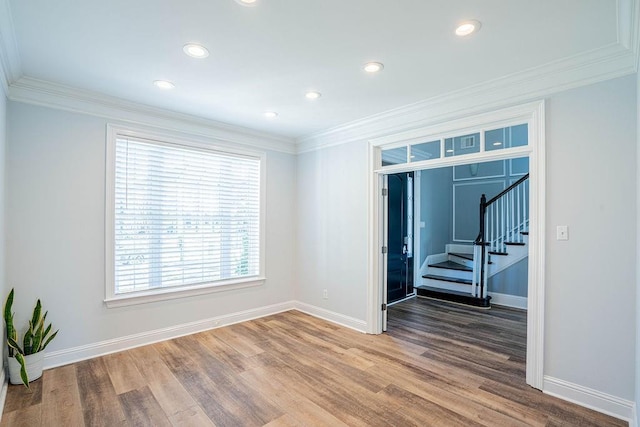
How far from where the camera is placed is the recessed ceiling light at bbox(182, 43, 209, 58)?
230cm

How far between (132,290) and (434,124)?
146 inches

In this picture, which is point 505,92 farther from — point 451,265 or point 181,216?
point 451,265

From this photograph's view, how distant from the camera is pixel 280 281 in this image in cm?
485

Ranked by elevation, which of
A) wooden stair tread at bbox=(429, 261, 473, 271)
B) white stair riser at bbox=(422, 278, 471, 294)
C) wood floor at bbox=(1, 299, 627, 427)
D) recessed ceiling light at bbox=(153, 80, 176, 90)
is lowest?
wood floor at bbox=(1, 299, 627, 427)

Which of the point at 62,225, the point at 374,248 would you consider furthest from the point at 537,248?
the point at 62,225

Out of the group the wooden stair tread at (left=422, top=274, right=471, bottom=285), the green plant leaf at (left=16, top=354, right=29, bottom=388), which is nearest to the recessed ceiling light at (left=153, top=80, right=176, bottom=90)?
the green plant leaf at (left=16, top=354, right=29, bottom=388)

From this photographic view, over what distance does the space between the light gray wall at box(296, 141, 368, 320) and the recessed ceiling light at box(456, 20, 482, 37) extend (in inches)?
78.8

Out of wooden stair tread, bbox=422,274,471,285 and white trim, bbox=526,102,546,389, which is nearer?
white trim, bbox=526,102,546,389

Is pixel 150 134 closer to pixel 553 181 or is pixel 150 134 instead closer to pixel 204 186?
pixel 204 186

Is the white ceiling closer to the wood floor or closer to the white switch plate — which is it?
the white switch plate

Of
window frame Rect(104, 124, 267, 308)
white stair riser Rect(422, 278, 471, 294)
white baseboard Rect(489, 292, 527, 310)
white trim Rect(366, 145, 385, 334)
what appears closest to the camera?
window frame Rect(104, 124, 267, 308)

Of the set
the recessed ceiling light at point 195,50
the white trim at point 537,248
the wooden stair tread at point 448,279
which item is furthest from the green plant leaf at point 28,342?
the wooden stair tread at point 448,279

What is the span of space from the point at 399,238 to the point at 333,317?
197 cm

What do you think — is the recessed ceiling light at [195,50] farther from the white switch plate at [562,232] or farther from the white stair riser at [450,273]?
the white stair riser at [450,273]
